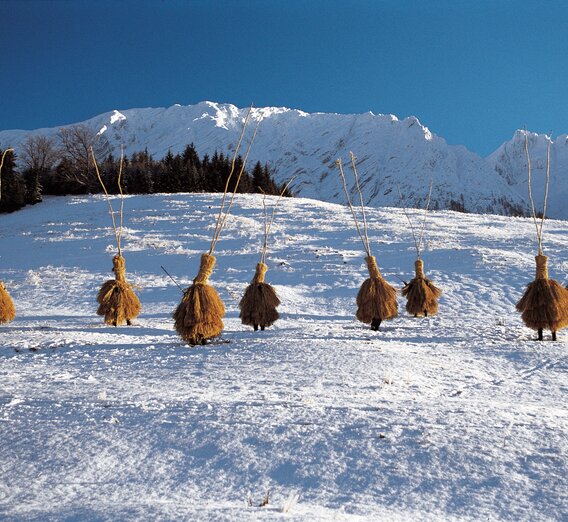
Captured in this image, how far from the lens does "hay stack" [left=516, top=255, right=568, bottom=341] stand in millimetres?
8914

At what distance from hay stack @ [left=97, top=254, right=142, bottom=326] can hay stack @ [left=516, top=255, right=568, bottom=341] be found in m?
8.77

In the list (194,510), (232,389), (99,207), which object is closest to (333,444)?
(194,510)

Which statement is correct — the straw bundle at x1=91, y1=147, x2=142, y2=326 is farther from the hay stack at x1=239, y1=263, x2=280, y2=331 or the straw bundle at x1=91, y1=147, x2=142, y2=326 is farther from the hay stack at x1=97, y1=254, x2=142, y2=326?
the hay stack at x1=239, y1=263, x2=280, y2=331

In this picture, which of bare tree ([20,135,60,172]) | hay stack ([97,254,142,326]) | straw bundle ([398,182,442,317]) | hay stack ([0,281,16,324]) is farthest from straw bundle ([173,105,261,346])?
bare tree ([20,135,60,172])

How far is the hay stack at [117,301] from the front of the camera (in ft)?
36.8

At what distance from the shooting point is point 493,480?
2.93 metres

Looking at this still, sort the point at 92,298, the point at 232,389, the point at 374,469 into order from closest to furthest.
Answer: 1. the point at 374,469
2. the point at 232,389
3. the point at 92,298

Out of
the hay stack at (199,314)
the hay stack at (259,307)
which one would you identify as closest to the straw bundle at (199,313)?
the hay stack at (199,314)

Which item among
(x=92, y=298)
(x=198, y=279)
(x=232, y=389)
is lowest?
(x=92, y=298)

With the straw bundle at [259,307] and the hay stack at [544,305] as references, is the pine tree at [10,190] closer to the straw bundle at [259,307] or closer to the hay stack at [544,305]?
the straw bundle at [259,307]

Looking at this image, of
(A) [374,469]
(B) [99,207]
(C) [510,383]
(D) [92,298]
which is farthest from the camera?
(B) [99,207]

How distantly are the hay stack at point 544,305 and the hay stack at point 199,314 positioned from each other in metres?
6.03

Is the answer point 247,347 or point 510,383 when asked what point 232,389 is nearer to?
point 247,347

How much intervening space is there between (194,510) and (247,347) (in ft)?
17.2
